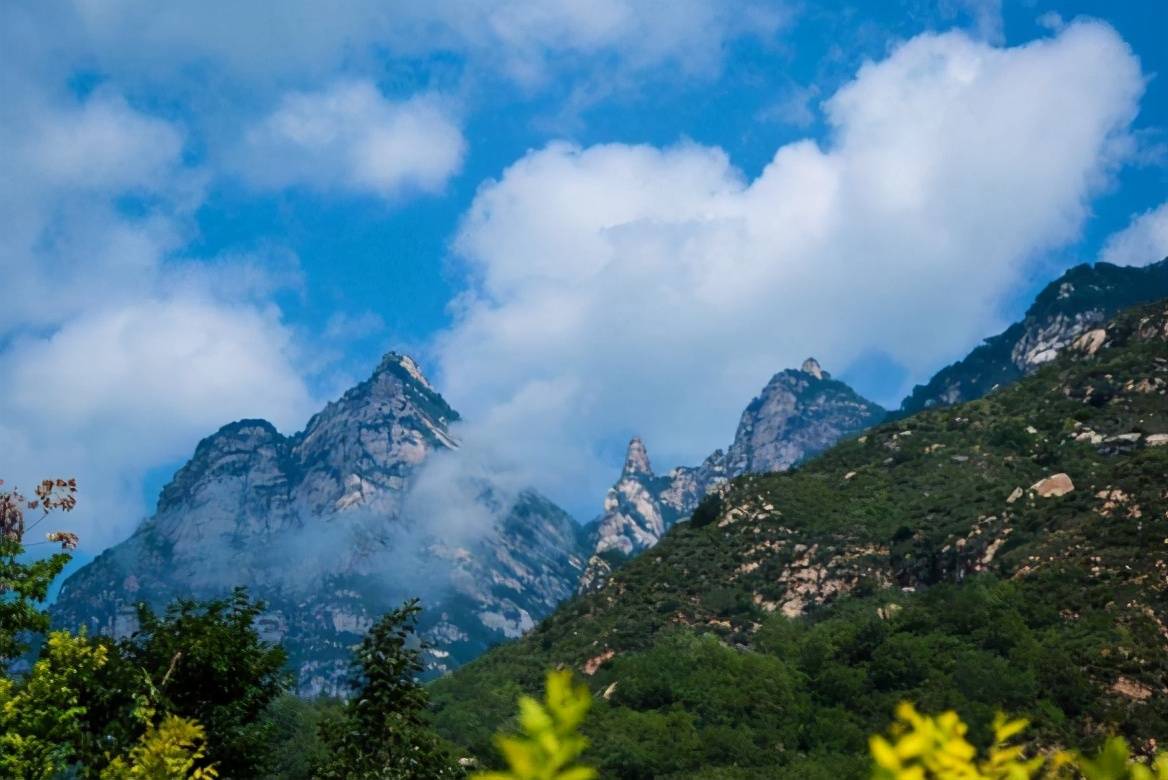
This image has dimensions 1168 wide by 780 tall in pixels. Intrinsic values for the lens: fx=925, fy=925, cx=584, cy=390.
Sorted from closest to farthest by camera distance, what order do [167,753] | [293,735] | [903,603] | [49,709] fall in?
1. [167,753]
2. [49,709]
3. [903,603]
4. [293,735]

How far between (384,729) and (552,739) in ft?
64.7

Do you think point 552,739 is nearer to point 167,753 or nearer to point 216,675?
point 167,753

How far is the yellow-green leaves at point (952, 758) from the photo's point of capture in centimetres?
350

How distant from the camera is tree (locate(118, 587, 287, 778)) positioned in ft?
78.4

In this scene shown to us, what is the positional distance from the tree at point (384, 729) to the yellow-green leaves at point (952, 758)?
1787 centimetres

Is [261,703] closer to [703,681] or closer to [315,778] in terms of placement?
[315,778]

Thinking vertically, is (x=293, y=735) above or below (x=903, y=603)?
above

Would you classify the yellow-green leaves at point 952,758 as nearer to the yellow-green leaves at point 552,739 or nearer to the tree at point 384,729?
the yellow-green leaves at point 552,739

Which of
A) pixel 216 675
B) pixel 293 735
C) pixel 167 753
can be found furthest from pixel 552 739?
pixel 293 735

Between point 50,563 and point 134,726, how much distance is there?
4.78 meters

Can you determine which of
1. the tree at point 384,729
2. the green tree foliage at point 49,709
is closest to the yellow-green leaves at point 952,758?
the tree at point 384,729

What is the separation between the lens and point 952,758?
4047 mm

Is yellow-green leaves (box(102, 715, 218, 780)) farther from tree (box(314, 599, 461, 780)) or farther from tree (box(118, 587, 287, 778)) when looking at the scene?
tree (box(118, 587, 287, 778))

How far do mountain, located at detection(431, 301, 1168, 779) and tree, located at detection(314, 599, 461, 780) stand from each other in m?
31.1
